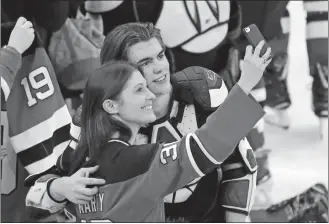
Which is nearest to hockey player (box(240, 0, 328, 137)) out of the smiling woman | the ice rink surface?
the ice rink surface

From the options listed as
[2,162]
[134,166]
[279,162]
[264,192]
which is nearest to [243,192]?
[134,166]

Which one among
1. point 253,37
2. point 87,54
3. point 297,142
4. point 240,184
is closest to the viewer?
point 253,37

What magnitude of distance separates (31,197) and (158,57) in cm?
21

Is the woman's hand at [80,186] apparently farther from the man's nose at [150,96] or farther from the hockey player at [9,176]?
the hockey player at [9,176]

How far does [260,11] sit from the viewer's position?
1515 mm

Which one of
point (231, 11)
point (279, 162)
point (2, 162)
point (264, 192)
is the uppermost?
point (231, 11)

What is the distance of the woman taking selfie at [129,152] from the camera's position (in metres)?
0.82

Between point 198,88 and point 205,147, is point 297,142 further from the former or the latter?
point 205,147

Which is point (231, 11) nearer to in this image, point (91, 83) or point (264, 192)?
point (264, 192)

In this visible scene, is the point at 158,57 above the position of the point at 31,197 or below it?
above

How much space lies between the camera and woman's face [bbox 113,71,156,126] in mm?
838

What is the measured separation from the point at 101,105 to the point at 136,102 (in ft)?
0.12

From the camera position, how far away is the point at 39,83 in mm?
→ 1131

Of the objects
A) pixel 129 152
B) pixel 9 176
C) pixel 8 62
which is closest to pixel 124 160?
pixel 129 152
